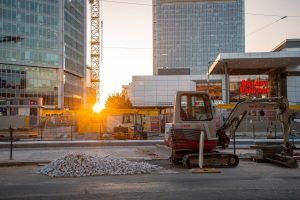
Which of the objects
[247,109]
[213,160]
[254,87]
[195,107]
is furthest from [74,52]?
[213,160]

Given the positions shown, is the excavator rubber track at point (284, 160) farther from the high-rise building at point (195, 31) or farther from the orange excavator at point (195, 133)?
the high-rise building at point (195, 31)

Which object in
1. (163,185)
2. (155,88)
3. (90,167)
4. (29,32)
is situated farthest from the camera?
(29,32)

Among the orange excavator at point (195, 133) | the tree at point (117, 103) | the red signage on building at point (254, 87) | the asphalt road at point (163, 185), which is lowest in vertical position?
the asphalt road at point (163, 185)

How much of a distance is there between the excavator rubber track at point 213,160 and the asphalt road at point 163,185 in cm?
39

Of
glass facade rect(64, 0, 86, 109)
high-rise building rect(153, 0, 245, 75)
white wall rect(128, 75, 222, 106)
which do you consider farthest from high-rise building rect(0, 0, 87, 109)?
high-rise building rect(153, 0, 245, 75)

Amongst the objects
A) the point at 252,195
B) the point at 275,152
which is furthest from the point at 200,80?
the point at 252,195

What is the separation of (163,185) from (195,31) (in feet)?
601

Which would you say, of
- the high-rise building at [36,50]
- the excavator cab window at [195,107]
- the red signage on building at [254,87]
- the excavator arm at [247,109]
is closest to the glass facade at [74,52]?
the high-rise building at [36,50]

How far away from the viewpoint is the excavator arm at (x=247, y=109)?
1512 centimetres

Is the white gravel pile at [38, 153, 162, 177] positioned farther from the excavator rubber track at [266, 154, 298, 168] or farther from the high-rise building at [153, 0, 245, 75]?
the high-rise building at [153, 0, 245, 75]

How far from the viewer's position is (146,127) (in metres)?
40.2

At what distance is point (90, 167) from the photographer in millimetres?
13273

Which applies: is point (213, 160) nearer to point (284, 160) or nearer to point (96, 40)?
point (284, 160)

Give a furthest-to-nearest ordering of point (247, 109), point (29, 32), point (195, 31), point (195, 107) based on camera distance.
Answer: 1. point (195, 31)
2. point (29, 32)
3. point (247, 109)
4. point (195, 107)
